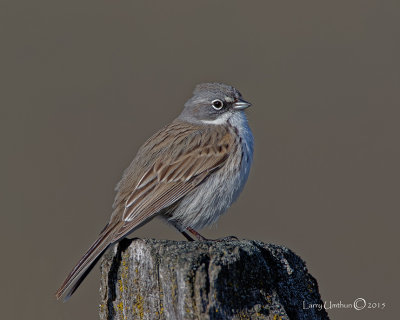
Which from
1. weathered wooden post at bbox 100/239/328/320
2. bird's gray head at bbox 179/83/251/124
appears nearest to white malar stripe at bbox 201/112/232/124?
bird's gray head at bbox 179/83/251/124

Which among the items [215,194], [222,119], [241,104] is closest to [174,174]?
[215,194]

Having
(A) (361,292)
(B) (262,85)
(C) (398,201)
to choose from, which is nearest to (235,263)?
(A) (361,292)

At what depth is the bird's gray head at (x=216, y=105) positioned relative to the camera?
7027 millimetres

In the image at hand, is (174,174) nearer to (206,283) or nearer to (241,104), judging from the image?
(241,104)

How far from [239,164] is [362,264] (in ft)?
9.94

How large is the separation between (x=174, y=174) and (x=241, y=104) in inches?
49.4

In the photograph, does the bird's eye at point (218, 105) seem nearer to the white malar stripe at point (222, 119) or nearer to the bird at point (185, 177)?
the white malar stripe at point (222, 119)

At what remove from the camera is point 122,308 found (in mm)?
4023

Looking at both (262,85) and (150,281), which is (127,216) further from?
(262,85)

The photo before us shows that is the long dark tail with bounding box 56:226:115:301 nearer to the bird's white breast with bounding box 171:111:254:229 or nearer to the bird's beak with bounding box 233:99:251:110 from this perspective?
the bird's white breast with bounding box 171:111:254:229

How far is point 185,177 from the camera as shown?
6.17 meters

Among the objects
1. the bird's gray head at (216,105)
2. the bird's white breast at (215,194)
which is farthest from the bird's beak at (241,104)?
the bird's white breast at (215,194)

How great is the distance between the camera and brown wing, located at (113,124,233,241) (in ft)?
19.1

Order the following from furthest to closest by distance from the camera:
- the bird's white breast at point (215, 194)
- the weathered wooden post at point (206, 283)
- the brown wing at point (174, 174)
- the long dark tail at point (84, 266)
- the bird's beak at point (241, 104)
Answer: the bird's beak at point (241, 104)
the bird's white breast at point (215, 194)
the brown wing at point (174, 174)
the long dark tail at point (84, 266)
the weathered wooden post at point (206, 283)
